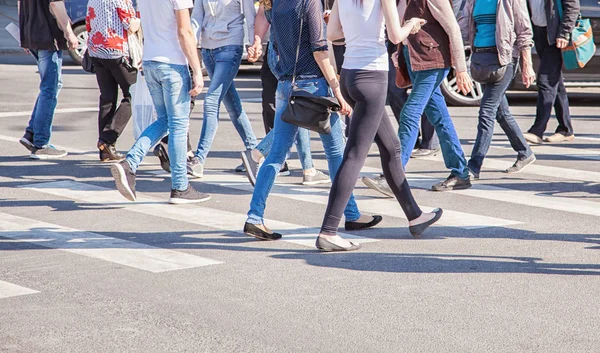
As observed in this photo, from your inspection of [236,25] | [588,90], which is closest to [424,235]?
[236,25]

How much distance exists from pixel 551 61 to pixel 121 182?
5.26 meters

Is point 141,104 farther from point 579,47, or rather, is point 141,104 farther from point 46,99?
point 579,47

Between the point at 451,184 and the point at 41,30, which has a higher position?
the point at 41,30

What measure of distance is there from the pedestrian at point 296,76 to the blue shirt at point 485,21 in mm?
2448

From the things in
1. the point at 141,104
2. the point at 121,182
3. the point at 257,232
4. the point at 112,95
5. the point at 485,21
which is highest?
the point at 485,21

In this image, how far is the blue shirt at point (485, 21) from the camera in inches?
352

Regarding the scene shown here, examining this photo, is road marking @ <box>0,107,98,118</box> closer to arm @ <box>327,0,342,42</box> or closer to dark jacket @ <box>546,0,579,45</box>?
dark jacket @ <box>546,0,579,45</box>

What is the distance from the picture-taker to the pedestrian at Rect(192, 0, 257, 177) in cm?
909

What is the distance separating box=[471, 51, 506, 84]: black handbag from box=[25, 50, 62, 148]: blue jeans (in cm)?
397

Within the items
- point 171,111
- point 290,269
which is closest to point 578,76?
point 171,111

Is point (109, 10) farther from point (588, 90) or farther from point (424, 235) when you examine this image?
point (588, 90)

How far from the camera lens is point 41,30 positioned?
1017cm

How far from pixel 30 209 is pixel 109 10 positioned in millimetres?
2432

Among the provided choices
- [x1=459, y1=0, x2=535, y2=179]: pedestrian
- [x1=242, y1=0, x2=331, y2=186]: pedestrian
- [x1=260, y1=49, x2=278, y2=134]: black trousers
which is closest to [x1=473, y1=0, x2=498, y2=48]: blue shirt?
[x1=459, y1=0, x2=535, y2=179]: pedestrian
